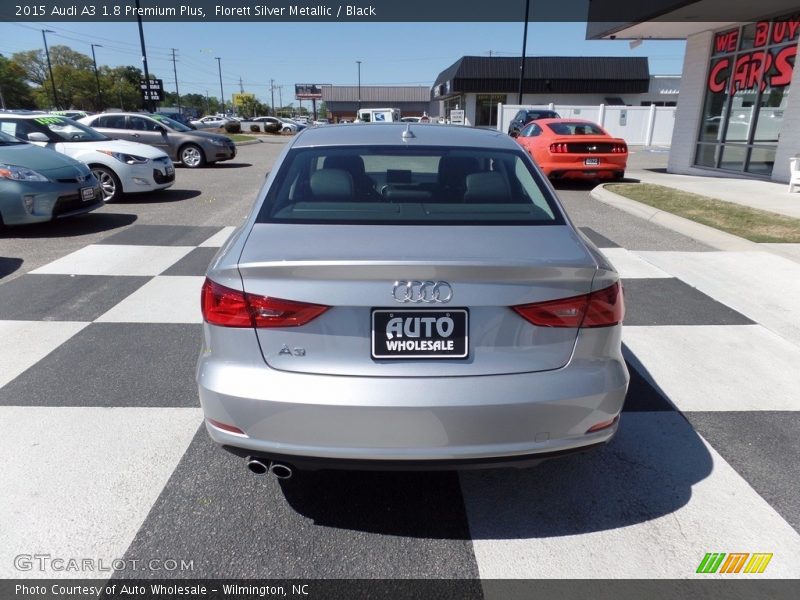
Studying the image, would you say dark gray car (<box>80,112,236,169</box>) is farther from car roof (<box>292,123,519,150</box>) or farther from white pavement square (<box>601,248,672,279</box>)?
car roof (<box>292,123,519,150</box>)

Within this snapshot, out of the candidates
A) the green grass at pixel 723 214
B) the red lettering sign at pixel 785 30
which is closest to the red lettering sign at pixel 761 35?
the red lettering sign at pixel 785 30

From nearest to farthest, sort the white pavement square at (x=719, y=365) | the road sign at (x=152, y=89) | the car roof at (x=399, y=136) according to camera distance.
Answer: the car roof at (x=399, y=136) < the white pavement square at (x=719, y=365) < the road sign at (x=152, y=89)

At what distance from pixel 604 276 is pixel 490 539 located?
1192 mm

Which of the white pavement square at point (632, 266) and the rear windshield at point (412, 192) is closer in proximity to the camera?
the rear windshield at point (412, 192)

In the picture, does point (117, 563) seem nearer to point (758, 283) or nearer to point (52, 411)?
point (52, 411)

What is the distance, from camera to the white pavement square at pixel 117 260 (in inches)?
240

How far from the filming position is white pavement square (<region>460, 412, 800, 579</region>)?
7.37 feet

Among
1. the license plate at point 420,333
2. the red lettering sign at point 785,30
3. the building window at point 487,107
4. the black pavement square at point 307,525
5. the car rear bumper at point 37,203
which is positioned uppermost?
the red lettering sign at point 785,30

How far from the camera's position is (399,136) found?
3273mm

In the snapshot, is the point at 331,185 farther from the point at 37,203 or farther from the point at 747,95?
the point at 747,95

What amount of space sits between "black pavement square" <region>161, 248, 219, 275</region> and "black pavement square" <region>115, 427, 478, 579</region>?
3.63 meters

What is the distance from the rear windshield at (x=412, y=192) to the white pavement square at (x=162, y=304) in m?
1.94

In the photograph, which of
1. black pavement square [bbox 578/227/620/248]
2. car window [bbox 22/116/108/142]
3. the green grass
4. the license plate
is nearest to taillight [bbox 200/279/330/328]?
the license plate

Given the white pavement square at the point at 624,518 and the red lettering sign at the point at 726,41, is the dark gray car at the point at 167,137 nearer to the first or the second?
the red lettering sign at the point at 726,41
